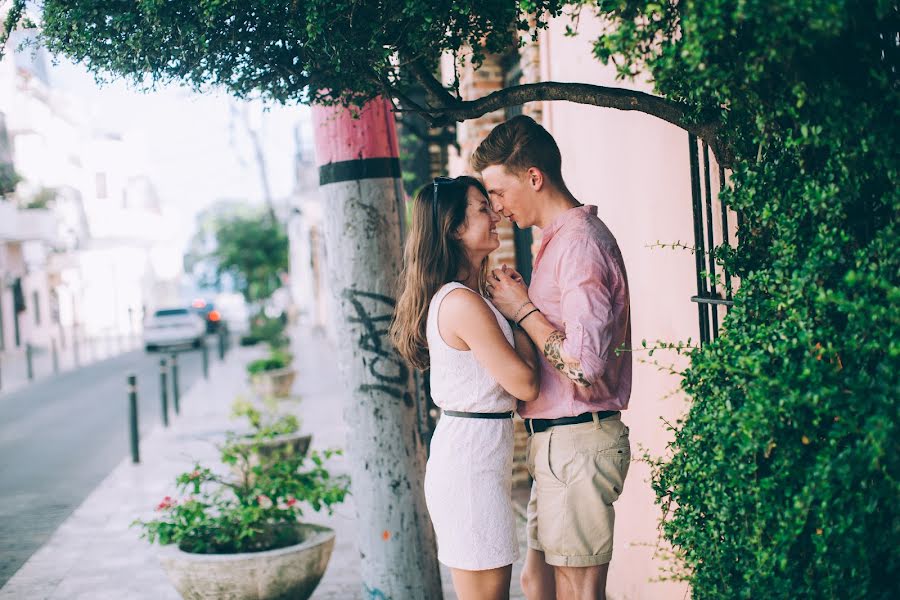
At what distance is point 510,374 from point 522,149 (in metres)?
0.70

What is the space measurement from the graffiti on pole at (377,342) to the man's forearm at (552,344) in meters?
1.36

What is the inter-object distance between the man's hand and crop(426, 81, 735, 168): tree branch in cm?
54

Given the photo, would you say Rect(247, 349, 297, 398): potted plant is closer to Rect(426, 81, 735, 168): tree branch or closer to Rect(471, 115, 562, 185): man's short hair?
Rect(426, 81, 735, 168): tree branch

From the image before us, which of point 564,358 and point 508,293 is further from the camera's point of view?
point 508,293

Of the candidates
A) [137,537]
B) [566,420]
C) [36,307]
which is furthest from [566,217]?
[36,307]

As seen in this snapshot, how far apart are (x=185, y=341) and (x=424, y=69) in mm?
28625

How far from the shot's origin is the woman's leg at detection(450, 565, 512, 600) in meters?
2.91

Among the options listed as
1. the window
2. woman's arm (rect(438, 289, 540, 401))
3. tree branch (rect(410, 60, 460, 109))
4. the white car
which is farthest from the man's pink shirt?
the window

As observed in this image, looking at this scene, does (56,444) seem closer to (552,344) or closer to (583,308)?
(552,344)

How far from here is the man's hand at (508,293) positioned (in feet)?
9.52

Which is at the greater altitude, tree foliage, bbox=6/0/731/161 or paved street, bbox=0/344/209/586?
tree foliage, bbox=6/0/731/161

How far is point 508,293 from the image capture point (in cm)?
291

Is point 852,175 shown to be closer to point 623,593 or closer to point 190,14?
point 190,14

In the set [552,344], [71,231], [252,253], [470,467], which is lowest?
[470,467]
